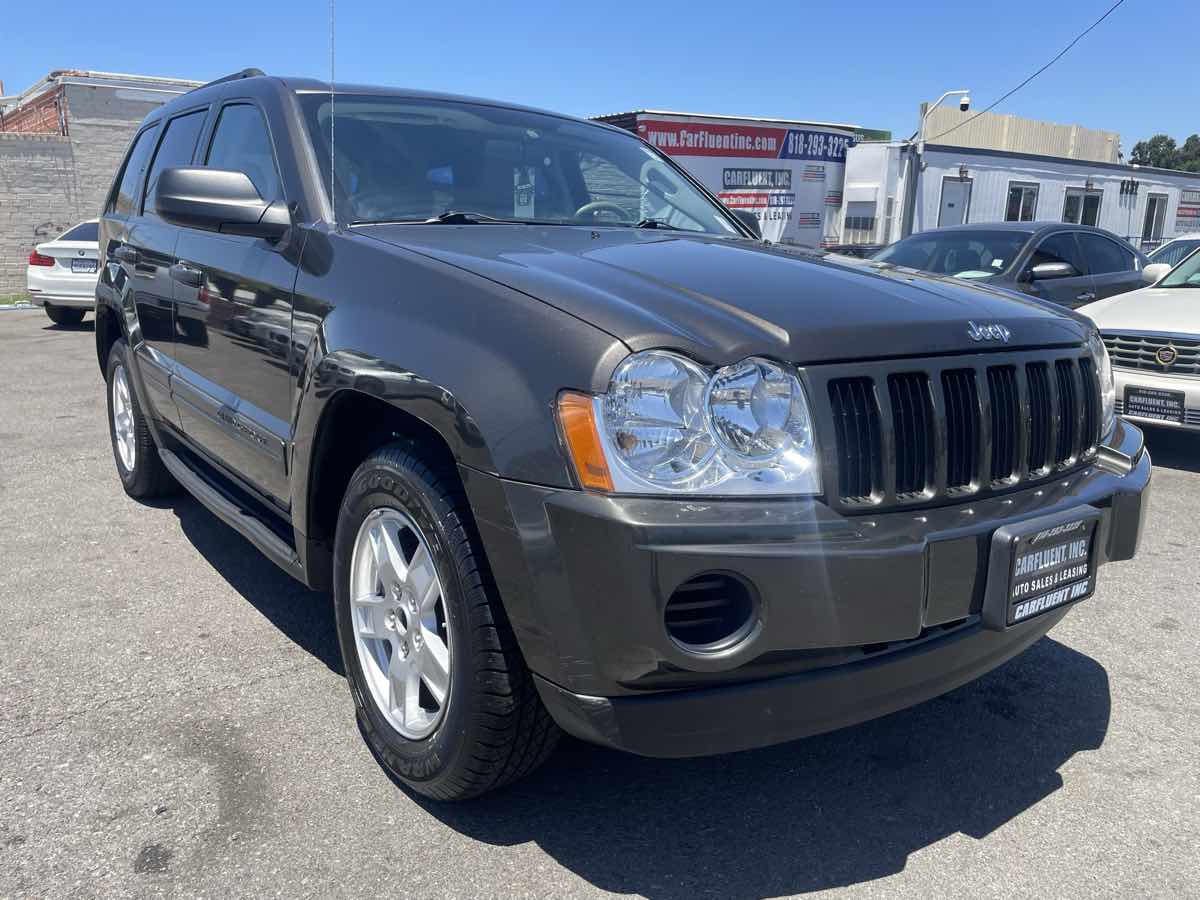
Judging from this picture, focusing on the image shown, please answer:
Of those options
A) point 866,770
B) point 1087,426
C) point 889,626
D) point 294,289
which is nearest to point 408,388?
point 294,289

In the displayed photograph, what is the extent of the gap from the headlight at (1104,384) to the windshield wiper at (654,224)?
139 centimetres

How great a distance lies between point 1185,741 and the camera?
2.78 metres

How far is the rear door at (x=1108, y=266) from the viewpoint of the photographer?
8.62 metres

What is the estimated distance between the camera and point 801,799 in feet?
8.07

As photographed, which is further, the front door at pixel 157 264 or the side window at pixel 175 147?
the side window at pixel 175 147

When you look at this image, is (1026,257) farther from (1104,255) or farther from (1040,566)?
(1040,566)

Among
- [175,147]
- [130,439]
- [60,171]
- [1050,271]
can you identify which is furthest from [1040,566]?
[60,171]

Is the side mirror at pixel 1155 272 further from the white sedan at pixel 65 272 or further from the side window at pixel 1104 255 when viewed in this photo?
the white sedan at pixel 65 272

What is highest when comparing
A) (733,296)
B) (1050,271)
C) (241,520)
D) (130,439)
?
(1050,271)

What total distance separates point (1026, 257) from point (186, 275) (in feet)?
22.2

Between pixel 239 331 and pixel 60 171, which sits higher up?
pixel 60 171

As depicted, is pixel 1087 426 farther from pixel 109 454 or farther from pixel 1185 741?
pixel 109 454

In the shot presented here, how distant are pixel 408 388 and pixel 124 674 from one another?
164 centimetres

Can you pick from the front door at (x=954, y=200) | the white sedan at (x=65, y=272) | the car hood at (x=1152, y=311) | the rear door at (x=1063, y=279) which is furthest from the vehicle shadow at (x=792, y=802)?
the front door at (x=954, y=200)
